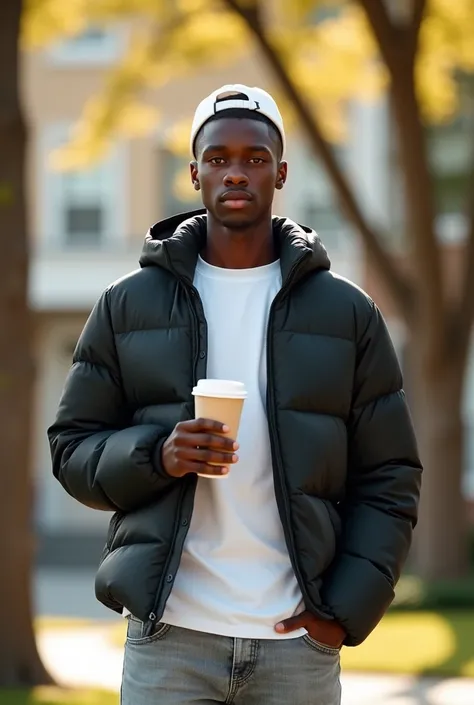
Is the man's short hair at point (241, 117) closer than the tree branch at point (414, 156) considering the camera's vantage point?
Yes

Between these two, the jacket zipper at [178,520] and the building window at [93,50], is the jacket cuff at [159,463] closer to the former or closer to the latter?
the jacket zipper at [178,520]

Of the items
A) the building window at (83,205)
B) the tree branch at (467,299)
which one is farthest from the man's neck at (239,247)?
the building window at (83,205)

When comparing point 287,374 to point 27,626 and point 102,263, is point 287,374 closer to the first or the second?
point 27,626

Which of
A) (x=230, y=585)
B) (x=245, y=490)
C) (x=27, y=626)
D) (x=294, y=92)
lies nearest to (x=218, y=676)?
(x=230, y=585)

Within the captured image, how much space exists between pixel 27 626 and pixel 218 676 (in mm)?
5158

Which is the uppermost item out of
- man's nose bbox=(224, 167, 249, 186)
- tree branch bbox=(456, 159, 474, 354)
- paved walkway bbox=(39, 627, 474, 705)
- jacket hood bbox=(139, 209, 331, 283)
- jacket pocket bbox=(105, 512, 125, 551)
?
tree branch bbox=(456, 159, 474, 354)

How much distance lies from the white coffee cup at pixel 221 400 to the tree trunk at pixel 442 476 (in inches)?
462

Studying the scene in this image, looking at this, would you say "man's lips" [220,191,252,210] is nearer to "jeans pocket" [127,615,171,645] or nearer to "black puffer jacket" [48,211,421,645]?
"black puffer jacket" [48,211,421,645]

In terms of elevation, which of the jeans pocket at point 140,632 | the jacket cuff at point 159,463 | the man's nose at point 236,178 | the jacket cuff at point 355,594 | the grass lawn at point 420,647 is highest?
the man's nose at point 236,178

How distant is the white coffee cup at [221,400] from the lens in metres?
2.89

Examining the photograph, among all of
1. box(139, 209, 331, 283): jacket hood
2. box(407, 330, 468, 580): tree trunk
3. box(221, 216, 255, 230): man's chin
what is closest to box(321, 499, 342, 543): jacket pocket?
box(139, 209, 331, 283): jacket hood

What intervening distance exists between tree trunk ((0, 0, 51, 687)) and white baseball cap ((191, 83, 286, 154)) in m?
4.77

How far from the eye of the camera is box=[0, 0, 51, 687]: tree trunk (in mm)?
8047

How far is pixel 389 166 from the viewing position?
73.0 ft
